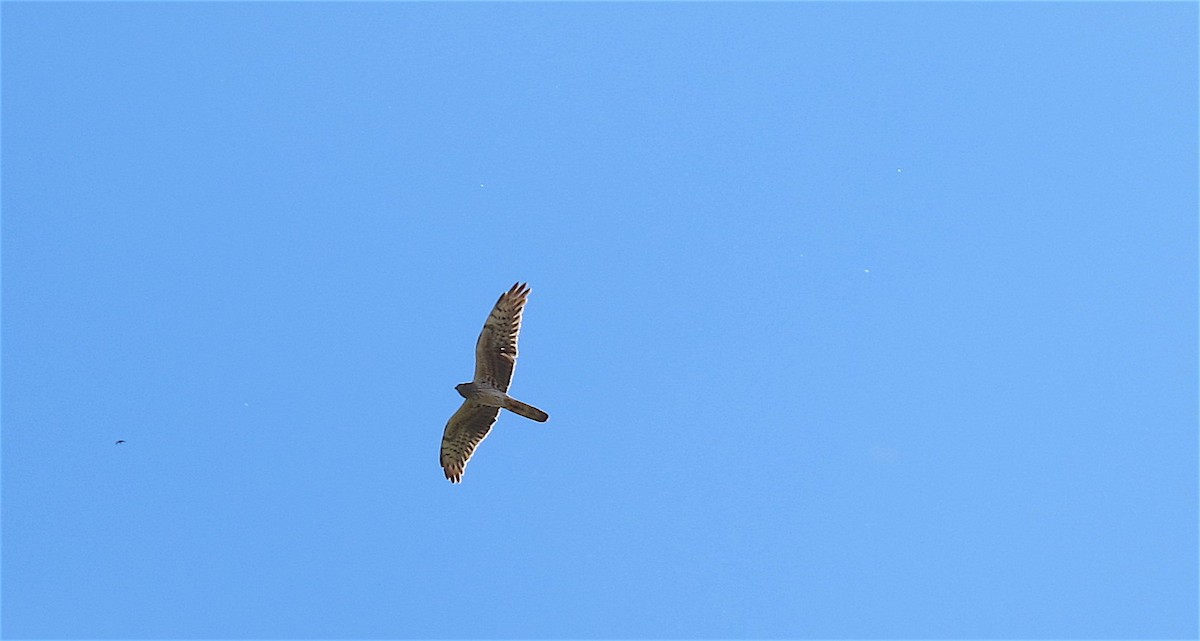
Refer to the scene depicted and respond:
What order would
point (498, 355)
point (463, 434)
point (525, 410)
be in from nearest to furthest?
point (525, 410), point (498, 355), point (463, 434)

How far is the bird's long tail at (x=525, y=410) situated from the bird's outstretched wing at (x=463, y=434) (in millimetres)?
896

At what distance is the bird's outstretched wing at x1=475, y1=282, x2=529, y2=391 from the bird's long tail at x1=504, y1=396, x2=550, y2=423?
32 centimetres

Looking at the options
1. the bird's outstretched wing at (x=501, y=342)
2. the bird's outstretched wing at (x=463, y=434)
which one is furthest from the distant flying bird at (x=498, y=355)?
the bird's outstretched wing at (x=463, y=434)

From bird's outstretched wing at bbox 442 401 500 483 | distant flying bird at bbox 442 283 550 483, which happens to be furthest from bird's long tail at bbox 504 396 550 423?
bird's outstretched wing at bbox 442 401 500 483

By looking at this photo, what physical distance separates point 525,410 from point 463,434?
2090mm

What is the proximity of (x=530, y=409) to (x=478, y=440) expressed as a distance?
208 cm

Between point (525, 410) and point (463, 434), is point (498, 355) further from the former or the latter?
point (463, 434)

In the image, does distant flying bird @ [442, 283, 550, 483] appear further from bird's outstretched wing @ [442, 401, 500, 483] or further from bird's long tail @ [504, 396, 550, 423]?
bird's outstretched wing @ [442, 401, 500, 483]

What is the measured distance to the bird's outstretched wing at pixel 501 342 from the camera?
17.7m

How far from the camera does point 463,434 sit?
1900 centimetres

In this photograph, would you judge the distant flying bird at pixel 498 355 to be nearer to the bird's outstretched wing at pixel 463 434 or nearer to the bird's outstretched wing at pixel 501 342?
the bird's outstretched wing at pixel 501 342

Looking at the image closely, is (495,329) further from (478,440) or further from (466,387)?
(478,440)

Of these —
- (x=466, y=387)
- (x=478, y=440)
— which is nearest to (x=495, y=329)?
(x=466, y=387)

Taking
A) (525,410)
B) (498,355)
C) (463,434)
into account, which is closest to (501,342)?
(498,355)
